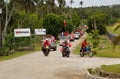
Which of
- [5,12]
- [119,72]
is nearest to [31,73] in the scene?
[119,72]

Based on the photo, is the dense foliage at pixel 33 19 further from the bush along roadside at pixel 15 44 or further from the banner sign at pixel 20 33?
the banner sign at pixel 20 33

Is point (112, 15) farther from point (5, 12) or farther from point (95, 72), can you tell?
point (95, 72)

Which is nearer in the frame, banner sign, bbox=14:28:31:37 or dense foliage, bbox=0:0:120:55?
banner sign, bbox=14:28:31:37

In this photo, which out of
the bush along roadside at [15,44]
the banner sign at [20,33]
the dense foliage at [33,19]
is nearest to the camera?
the bush along roadside at [15,44]

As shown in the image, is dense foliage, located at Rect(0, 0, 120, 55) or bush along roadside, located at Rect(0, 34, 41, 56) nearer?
bush along roadside, located at Rect(0, 34, 41, 56)

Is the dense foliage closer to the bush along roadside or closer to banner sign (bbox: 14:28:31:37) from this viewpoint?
the bush along roadside

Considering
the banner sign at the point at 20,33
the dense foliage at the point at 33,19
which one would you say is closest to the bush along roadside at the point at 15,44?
the dense foliage at the point at 33,19

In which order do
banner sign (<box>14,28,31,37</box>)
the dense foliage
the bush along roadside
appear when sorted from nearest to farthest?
1. the bush along roadside
2. banner sign (<box>14,28,31,37</box>)
3. the dense foliage

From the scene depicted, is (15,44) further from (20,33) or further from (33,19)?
(33,19)

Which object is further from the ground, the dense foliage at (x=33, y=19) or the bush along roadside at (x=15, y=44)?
the dense foliage at (x=33, y=19)

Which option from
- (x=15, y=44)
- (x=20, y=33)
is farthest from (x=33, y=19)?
(x=15, y=44)

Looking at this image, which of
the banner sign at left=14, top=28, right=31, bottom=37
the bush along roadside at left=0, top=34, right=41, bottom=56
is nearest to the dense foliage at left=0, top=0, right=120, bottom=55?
the bush along roadside at left=0, top=34, right=41, bottom=56

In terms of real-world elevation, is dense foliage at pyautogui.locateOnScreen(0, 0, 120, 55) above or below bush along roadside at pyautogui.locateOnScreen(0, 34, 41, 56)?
above

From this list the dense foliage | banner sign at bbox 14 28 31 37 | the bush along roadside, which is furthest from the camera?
the dense foliage
